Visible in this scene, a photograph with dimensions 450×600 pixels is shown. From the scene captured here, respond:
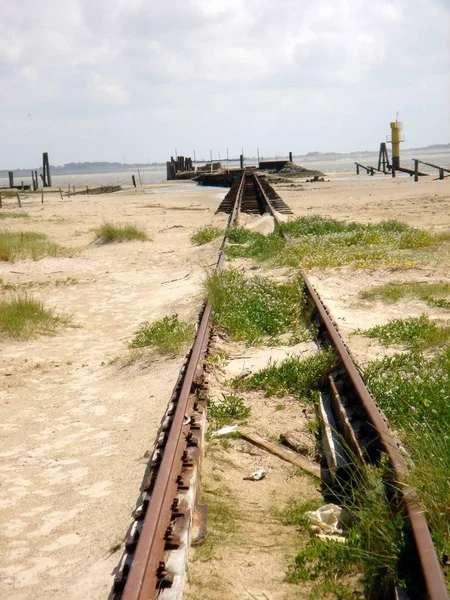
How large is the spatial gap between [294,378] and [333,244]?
7349mm

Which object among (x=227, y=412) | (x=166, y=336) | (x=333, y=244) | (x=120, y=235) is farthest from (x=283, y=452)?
(x=120, y=235)

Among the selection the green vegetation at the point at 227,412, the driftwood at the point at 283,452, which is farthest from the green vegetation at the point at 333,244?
the driftwood at the point at 283,452

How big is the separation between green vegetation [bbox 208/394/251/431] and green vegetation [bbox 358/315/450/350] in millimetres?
1850

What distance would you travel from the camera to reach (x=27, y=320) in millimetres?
8586

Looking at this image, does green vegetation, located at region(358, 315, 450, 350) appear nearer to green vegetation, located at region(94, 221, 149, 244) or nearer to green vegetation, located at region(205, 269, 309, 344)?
green vegetation, located at region(205, 269, 309, 344)

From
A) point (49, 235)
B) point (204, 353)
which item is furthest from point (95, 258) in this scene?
point (204, 353)

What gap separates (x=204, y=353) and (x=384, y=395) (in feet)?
5.78

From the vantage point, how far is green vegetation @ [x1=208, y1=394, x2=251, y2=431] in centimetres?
488

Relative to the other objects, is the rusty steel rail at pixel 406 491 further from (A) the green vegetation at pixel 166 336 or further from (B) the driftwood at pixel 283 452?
(A) the green vegetation at pixel 166 336

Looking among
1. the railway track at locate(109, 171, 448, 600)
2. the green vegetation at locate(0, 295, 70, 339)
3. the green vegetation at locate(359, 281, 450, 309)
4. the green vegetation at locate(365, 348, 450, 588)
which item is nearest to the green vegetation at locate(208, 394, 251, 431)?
the railway track at locate(109, 171, 448, 600)

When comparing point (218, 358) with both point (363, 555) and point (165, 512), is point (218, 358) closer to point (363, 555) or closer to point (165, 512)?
point (165, 512)

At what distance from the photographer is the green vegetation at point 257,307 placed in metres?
7.23

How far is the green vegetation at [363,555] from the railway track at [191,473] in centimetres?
9

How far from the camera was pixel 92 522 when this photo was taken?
373 centimetres
